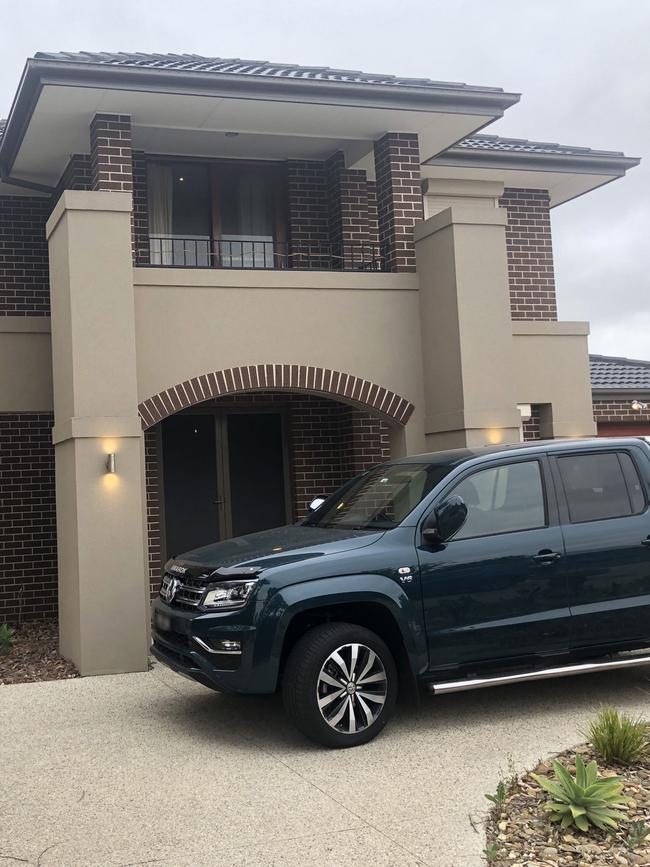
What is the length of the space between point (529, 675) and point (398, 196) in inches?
254

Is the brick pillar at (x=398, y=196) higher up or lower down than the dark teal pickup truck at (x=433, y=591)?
higher up

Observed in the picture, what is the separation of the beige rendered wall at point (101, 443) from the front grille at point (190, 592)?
2.20m

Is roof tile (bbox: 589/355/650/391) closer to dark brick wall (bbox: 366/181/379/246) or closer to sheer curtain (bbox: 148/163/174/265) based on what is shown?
dark brick wall (bbox: 366/181/379/246)

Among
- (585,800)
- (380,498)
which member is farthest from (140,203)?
(585,800)

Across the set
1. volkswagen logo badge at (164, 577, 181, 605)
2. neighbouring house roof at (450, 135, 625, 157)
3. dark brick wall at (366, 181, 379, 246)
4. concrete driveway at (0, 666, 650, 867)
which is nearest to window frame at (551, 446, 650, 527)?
concrete driveway at (0, 666, 650, 867)

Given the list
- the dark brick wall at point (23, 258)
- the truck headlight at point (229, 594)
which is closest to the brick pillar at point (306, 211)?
the dark brick wall at point (23, 258)

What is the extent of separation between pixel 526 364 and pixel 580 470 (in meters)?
5.25

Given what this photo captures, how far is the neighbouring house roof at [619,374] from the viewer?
56.2 ft

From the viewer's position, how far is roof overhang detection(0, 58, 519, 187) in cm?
1022

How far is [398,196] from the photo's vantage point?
38.1 ft

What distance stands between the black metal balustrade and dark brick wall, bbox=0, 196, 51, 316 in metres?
1.72

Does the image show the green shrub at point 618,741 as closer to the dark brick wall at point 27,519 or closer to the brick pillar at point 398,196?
the brick pillar at point 398,196

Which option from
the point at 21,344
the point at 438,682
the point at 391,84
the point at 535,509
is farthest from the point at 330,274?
the point at 438,682

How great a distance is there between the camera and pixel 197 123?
11.4 metres
